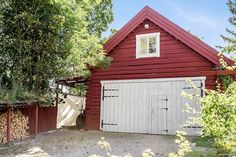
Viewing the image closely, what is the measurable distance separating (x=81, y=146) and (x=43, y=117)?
4.44 m

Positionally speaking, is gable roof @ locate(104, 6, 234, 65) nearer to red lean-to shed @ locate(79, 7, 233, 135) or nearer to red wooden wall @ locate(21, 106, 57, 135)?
red lean-to shed @ locate(79, 7, 233, 135)

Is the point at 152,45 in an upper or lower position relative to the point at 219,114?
upper

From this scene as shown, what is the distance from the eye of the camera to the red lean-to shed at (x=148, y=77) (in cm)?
1394

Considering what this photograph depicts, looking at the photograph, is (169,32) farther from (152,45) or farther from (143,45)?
(143,45)

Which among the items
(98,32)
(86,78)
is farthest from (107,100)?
(98,32)

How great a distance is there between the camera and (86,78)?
1648 centimetres

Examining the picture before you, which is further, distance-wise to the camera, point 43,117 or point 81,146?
point 43,117

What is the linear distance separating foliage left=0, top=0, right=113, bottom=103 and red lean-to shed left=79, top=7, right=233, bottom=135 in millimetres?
1763

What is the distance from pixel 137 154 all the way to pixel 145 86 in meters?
5.59

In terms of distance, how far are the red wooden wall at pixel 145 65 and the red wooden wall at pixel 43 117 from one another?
1.64 metres

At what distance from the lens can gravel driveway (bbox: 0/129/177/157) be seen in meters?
10.0

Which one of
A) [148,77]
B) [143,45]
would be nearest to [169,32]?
[143,45]

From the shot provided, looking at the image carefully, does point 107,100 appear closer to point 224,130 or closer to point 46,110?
point 46,110

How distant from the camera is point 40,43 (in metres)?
13.4
